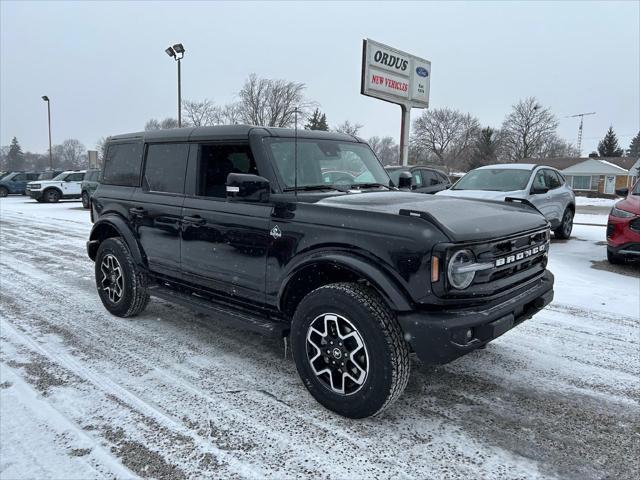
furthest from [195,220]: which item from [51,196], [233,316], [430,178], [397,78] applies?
[51,196]

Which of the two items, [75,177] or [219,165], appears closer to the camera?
[219,165]

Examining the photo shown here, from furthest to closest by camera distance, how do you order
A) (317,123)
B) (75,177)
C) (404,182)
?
(317,123) → (75,177) → (404,182)

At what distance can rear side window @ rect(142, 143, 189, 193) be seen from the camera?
14.0ft

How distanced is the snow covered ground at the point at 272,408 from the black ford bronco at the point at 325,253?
14.4 inches

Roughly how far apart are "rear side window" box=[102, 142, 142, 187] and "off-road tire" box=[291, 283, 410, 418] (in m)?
2.81

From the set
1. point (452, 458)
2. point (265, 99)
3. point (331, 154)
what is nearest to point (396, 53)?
point (331, 154)

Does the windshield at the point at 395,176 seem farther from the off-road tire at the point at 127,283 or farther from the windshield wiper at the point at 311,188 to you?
the off-road tire at the point at 127,283

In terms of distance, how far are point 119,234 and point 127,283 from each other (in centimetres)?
58

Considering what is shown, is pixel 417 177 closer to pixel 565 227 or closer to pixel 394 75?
pixel 565 227

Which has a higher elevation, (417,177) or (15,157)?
(15,157)

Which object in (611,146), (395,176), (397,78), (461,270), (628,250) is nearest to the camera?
(461,270)

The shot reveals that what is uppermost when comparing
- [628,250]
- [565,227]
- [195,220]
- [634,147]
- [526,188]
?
[634,147]

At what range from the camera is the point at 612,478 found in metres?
2.41

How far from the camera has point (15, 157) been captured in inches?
4168
